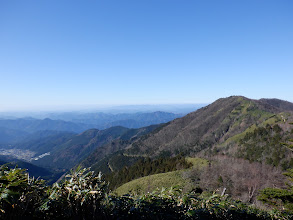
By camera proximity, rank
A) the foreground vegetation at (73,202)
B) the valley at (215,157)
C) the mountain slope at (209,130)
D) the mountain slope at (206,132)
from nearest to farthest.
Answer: the foreground vegetation at (73,202), the valley at (215,157), the mountain slope at (206,132), the mountain slope at (209,130)

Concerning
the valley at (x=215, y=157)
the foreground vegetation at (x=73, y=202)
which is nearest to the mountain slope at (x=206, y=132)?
the valley at (x=215, y=157)

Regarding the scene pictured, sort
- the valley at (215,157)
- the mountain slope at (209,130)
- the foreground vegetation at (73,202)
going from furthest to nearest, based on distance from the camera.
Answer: the mountain slope at (209,130) < the valley at (215,157) < the foreground vegetation at (73,202)

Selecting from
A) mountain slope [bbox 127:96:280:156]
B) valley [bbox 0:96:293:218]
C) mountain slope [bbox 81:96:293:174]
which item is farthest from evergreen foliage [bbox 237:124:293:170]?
mountain slope [bbox 127:96:280:156]

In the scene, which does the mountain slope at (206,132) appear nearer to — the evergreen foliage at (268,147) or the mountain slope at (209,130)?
the mountain slope at (209,130)

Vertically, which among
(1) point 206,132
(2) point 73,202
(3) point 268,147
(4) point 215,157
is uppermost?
(2) point 73,202

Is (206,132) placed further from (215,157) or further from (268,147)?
(215,157)

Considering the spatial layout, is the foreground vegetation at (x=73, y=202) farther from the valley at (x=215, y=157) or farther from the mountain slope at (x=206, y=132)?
the mountain slope at (x=206, y=132)

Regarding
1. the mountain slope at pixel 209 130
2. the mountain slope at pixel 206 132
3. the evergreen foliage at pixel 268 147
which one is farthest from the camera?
the mountain slope at pixel 209 130

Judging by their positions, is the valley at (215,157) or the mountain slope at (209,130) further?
the mountain slope at (209,130)

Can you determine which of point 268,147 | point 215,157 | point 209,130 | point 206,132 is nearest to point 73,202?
point 215,157

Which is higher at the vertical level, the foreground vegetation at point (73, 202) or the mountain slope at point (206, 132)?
the foreground vegetation at point (73, 202)

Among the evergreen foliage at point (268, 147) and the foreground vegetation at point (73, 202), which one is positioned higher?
the foreground vegetation at point (73, 202)

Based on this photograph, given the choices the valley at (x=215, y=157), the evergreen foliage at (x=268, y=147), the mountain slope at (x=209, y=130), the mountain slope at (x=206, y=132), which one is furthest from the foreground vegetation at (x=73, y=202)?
the mountain slope at (x=209, y=130)

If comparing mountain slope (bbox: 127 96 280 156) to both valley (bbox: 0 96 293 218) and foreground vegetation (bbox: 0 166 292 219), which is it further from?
foreground vegetation (bbox: 0 166 292 219)
